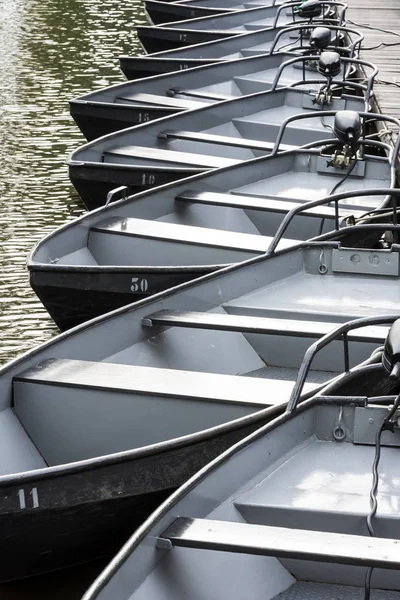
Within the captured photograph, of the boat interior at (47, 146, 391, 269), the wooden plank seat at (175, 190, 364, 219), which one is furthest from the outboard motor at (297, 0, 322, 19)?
the wooden plank seat at (175, 190, 364, 219)

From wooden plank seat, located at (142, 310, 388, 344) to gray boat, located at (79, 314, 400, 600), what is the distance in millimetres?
→ 884

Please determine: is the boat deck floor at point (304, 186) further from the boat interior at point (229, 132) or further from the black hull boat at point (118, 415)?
the black hull boat at point (118, 415)

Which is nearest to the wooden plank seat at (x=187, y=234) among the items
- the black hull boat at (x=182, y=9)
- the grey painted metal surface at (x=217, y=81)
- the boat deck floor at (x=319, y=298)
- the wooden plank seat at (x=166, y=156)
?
the boat deck floor at (x=319, y=298)

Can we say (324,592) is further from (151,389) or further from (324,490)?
(151,389)

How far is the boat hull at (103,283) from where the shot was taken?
6.08 metres

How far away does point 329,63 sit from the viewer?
8.23m

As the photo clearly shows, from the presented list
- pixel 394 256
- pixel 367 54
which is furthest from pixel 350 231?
pixel 367 54

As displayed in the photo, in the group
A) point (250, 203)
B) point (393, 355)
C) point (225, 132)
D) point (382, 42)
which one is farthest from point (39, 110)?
point (393, 355)

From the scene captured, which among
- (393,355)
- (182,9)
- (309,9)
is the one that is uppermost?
(309,9)

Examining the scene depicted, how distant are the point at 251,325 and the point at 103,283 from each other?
1.10 meters

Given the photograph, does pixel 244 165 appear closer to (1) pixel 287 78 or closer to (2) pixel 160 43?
(1) pixel 287 78

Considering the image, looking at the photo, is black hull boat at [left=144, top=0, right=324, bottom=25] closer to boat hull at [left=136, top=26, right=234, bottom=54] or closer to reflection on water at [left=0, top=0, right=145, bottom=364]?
reflection on water at [left=0, top=0, right=145, bottom=364]

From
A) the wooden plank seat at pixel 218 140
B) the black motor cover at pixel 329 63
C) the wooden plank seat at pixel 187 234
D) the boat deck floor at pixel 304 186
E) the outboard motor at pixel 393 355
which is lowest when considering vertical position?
the wooden plank seat at pixel 187 234

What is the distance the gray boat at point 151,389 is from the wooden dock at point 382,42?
371 cm
